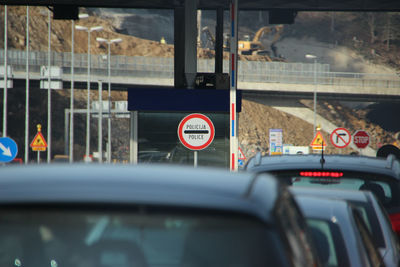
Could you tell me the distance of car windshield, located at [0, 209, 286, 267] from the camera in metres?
2.41

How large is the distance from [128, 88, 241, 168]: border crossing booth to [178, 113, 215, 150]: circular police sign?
206 cm

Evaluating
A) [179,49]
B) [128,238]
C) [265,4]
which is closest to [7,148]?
[179,49]

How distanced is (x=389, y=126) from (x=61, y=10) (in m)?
87.4

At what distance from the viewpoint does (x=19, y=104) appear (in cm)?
9556

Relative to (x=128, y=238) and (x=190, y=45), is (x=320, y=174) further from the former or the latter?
(x=190, y=45)

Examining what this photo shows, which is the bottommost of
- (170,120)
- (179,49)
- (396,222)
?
(396,222)

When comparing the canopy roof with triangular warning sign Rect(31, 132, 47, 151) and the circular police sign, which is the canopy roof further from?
triangular warning sign Rect(31, 132, 47, 151)

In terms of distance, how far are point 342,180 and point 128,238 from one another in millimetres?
4428

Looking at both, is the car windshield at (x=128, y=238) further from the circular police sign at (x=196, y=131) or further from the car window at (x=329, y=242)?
the circular police sign at (x=196, y=131)

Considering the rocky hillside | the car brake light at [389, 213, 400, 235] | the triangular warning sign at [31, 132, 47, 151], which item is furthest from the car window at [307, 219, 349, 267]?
the rocky hillside

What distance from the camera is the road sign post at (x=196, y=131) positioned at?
1733 centimetres

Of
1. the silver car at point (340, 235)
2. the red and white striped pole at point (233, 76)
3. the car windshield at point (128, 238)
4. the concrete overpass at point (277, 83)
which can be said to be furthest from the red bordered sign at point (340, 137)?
the concrete overpass at point (277, 83)

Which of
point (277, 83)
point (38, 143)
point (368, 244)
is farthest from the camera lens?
point (277, 83)

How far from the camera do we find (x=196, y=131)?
17.4 metres
